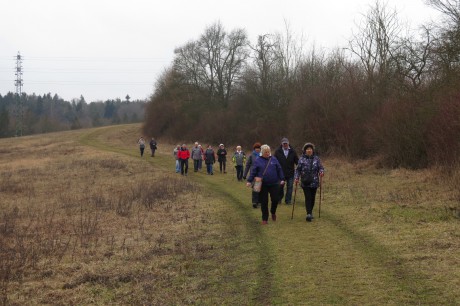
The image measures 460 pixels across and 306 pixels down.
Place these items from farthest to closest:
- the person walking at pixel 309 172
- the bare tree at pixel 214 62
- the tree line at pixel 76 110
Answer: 1. the tree line at pixel 76 110
2. the bare tree at pixel 214 62
3. the person walking at pixel 309 172

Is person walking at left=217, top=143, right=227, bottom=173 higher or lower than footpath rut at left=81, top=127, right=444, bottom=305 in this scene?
higher

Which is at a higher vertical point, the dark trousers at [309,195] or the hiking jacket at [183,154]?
the hiking jacket at [183,154]

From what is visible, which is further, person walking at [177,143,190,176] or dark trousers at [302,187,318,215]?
person walking at [177,143,190,176]

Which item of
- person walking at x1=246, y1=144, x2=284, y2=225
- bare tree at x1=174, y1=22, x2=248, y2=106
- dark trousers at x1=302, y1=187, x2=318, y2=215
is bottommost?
dark trousers at x1=302, y1=187, x2=318, y2=215

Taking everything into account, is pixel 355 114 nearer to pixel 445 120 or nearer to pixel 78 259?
pixel 445 120

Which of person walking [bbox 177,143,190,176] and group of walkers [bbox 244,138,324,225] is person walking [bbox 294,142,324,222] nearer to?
group of walkers [bbox 244,138,324,225]

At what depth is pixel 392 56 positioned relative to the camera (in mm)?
23781

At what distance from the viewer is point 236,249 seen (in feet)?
29.1

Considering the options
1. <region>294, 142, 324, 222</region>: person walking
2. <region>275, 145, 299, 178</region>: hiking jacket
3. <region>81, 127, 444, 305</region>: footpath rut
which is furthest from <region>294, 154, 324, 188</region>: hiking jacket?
<region>275, 145, 299, 178</region>: hiking jacket

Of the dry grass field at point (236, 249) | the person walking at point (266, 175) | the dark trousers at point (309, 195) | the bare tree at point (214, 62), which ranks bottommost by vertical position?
the dry grass field at point (236, 249)

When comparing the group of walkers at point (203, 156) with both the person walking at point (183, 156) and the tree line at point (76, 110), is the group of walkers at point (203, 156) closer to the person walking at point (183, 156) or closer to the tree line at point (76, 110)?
the person walking at point (183, 156)

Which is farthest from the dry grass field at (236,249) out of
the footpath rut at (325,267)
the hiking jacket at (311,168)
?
the hiking jacket at (311,168)

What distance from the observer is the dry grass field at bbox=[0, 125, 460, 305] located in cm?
641

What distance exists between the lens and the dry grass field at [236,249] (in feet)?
21.0
